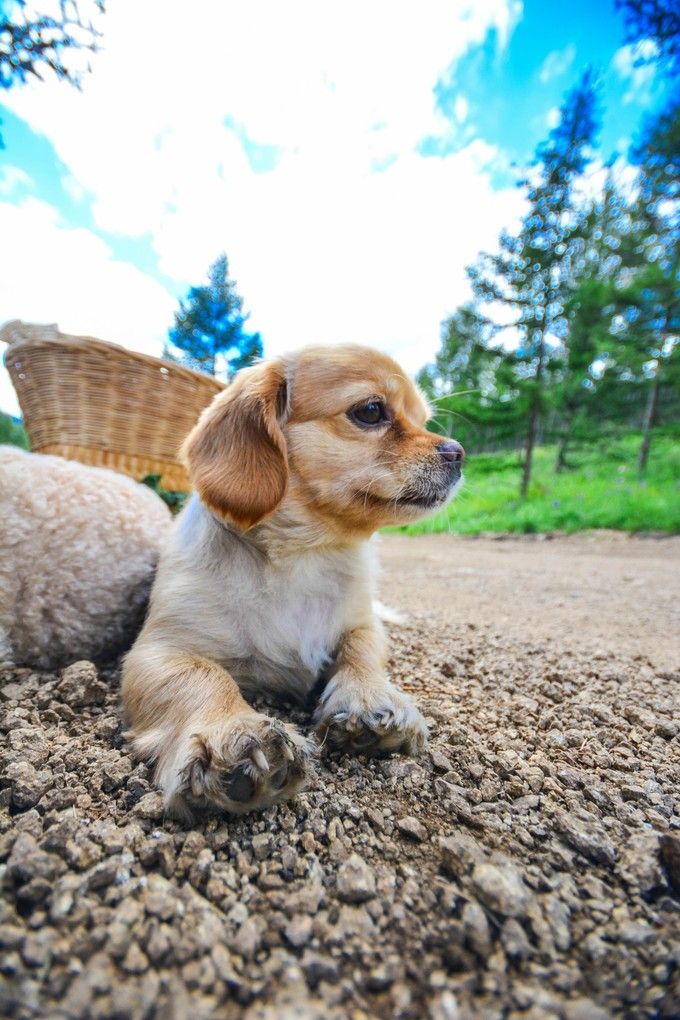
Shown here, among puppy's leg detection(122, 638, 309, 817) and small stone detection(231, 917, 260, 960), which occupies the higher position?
puppy's leg detection(122, 638, 309, 817)

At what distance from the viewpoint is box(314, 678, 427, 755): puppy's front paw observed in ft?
5.01

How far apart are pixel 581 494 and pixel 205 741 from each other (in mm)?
13624

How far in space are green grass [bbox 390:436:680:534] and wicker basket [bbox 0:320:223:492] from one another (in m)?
5.05

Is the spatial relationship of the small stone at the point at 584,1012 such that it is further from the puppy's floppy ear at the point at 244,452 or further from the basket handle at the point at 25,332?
the basket handle at the point at 25,332

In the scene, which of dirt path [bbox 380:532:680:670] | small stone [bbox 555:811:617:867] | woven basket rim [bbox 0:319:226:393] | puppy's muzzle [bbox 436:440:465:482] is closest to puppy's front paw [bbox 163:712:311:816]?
small stone [bbox 555:811:617:867]

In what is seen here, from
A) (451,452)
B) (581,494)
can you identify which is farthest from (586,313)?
(451,452)

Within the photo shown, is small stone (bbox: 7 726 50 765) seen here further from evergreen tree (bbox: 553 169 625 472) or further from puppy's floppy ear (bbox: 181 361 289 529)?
evergreen tree (bbox: 553 169 625 472)

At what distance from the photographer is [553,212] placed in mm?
13797

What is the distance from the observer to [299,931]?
35.4 inches

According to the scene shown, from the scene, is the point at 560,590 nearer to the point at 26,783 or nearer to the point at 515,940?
the point at 515,940

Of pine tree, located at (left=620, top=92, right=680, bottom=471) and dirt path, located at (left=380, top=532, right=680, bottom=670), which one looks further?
pine tree, located at (left=620, top=92, right=680, bottom=471)

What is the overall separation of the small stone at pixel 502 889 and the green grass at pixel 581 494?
746 centimetres

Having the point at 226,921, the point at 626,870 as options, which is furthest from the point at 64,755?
the point at 626,870

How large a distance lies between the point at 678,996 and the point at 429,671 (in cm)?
151
